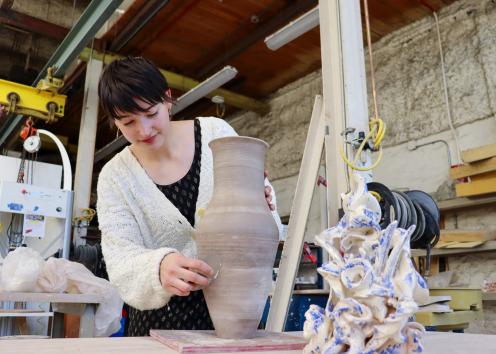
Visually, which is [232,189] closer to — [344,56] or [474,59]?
[344,56]

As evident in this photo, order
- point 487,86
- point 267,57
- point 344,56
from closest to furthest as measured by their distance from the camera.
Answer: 1. point 344,56
2. point 487,86
3. point 267,57

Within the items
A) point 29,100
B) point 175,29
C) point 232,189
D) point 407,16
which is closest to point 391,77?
point 407,16

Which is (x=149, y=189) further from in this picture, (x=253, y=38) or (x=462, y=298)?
(x=253, y=38)

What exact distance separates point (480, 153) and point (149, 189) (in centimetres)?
263

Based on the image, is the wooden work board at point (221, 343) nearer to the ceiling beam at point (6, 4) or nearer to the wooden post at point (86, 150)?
the wooden post at point (86, 150)

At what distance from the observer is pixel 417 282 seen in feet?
2.37

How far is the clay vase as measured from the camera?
2.99ft

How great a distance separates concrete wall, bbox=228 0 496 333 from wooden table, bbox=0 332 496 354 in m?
2.85

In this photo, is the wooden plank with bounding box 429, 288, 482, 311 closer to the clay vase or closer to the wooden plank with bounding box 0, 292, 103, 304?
the clay vase

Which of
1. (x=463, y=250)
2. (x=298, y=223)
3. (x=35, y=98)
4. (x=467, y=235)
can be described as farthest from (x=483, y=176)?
(x=35, y=98)

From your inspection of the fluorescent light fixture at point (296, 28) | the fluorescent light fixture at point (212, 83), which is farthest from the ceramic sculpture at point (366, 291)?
the fluorescent light fixture at point (212, 83)

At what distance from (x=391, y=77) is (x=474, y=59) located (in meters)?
0.82

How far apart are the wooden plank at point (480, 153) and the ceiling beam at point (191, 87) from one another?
119 inches

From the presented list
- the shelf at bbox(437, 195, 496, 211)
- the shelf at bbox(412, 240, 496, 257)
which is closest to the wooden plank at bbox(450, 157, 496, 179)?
the shelf at bbox(437, 195, 496, 211)
